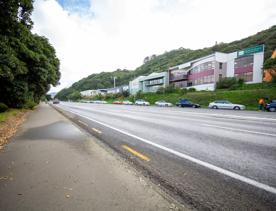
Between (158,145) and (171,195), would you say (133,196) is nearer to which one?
(171,195)

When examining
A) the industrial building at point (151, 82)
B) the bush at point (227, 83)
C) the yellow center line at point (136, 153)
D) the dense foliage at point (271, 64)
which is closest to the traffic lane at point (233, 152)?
the yellow center line at point (136, 153)

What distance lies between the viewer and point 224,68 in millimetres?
61844

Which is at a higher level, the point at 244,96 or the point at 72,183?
the point at 244,96

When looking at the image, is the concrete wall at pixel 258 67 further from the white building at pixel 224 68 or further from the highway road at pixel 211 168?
the highway road at pixel 211 168

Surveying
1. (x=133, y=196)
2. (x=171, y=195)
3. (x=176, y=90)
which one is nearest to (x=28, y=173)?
(x=133, y=196)

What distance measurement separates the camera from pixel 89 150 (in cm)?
685

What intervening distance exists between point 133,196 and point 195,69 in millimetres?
69819

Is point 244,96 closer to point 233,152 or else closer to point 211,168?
point 233,152

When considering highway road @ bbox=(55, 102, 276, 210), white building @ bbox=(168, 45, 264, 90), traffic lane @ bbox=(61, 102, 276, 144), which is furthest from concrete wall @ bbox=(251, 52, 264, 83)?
highway road @ bbox=(55, 102, 276, 210)

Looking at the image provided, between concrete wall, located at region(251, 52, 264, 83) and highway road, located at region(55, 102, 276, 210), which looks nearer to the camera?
highway road, located at region(55, 102, 276, 210)

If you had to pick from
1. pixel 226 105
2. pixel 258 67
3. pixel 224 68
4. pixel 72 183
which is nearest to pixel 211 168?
pixel 72 183

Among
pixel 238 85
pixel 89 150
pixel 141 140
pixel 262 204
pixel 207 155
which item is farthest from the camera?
pixel 238 85

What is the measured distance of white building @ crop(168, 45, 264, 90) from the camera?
5269 cm

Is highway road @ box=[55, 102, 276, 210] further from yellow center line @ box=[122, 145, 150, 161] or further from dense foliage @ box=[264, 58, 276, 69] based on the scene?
dense foliage @ box=[264, 58, 276, 69]
